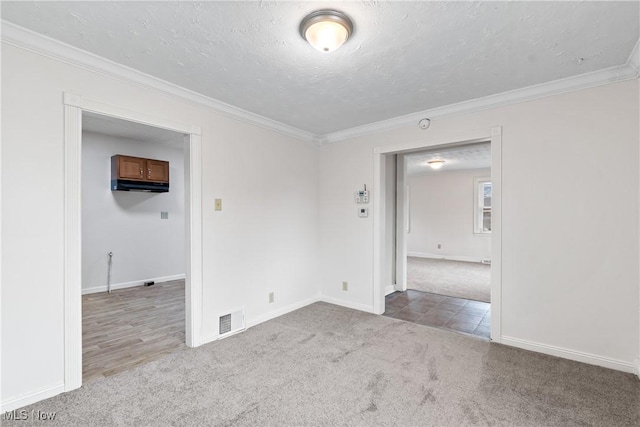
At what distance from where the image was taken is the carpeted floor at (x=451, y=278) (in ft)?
16.7

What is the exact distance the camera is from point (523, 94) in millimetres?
2863

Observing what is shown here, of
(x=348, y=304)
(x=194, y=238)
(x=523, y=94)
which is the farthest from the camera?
(x=348, y=304)

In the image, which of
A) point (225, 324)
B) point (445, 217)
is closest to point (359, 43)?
point (225, 324)

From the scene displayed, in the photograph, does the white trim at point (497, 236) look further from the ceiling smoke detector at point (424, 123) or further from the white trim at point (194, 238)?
the white trim at point (194, 238)

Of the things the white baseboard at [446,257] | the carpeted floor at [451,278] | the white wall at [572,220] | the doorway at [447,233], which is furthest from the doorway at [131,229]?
the white baseboard at [446,257]

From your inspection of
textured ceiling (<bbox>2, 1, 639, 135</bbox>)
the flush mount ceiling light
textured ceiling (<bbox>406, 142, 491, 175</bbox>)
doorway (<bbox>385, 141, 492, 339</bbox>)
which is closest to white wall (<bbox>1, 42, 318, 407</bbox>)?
textured ceiling (<bbox>2, 1, 639, 135</bbox>)

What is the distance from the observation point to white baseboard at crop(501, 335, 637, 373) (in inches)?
98.3

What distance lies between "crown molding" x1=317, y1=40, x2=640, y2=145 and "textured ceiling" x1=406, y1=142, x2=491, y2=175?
1.69 meters

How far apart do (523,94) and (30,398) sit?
4.59m

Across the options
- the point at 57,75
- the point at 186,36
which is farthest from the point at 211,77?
the point at 57,75

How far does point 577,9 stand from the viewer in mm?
1745

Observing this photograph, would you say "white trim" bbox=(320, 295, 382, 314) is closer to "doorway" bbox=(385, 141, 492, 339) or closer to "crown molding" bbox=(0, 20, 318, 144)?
"doorway" bbox=(385, 141, 492, 339)

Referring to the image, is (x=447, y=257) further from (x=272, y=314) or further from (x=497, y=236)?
(x=272, y=314)

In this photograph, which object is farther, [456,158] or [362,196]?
[456,158]
